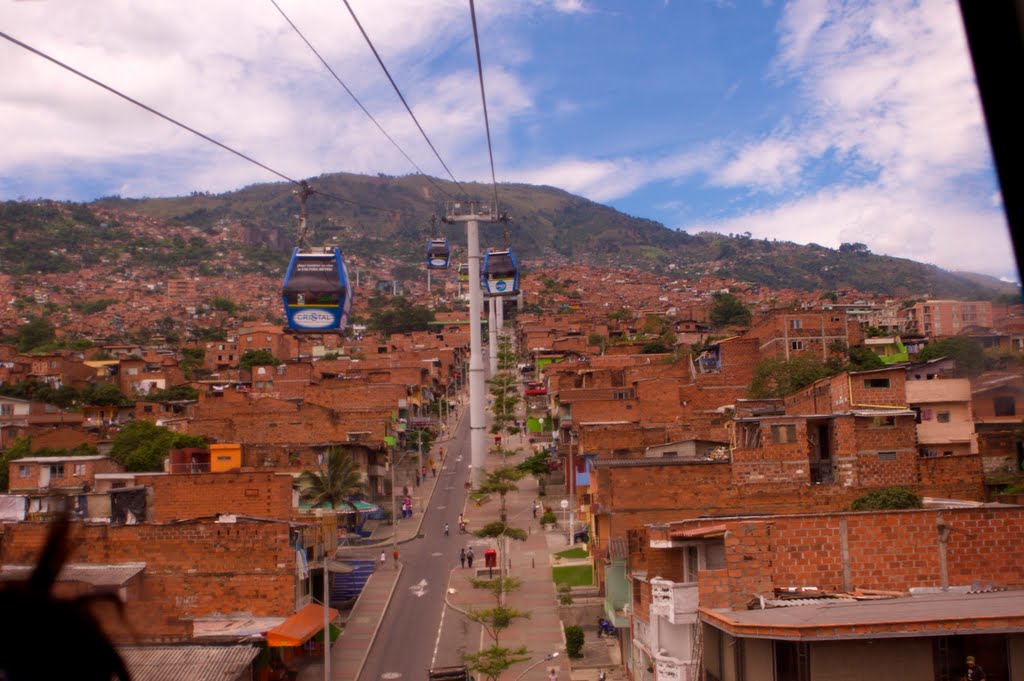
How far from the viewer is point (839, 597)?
493 inches

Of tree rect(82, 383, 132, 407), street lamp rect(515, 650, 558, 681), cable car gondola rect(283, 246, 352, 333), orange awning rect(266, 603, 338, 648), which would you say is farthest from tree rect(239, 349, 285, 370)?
cable car gondola rect(283, 246, 352, 333)

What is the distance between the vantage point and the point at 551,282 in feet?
481

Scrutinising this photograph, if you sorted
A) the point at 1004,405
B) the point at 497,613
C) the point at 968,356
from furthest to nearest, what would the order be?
the point at 497,613, the point at 1004,405, the point at 968,356

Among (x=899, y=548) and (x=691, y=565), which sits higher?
(x=899, y=548)

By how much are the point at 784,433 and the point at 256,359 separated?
5895 cm

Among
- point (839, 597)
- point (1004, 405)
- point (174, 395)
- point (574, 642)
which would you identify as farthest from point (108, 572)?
point (174, 395)

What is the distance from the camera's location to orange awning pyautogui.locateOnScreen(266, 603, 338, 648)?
63.1ft

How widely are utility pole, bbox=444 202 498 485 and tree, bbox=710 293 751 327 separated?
1359 inches

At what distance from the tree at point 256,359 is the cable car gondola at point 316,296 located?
5784 centimetres

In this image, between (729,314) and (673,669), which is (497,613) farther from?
(729,314)

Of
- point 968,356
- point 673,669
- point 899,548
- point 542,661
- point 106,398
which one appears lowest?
point 542,661

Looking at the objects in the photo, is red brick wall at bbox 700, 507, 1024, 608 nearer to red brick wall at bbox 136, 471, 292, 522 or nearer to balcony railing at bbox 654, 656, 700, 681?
balcony railing at bbox 654, 656, 700, 681

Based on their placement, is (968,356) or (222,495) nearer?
(968,356)

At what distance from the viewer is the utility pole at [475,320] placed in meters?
41.6
